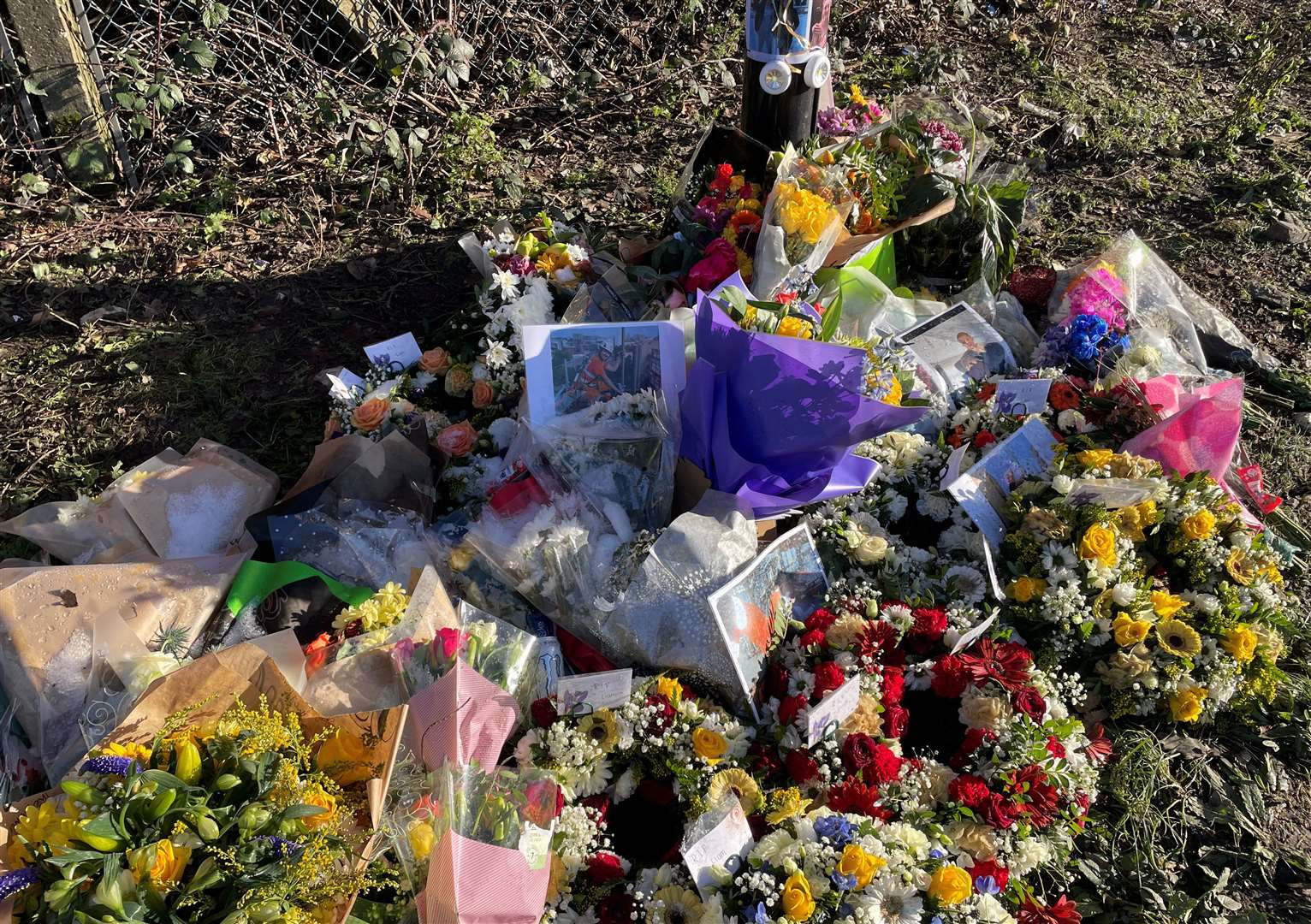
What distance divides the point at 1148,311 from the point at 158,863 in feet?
11.0

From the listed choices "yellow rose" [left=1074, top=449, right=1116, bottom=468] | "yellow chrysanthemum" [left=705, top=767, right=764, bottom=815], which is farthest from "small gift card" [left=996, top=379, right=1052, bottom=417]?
"yellow chrysanthemum" [left=705, top=767, right=764, bottom=815]

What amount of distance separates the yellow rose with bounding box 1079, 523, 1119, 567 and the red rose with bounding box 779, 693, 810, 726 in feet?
2.96

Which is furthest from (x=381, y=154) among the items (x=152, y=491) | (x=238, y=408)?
(x=152, y=491)

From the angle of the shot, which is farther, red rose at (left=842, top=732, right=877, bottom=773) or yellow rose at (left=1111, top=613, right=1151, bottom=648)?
yellow rose at (left=1111, top=613, right=1151, bottom=648)

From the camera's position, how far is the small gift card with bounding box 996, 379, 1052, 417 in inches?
115

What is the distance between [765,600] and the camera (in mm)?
2346

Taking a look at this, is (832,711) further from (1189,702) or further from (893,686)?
(1189,702)

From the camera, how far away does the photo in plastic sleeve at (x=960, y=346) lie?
3.13 metres

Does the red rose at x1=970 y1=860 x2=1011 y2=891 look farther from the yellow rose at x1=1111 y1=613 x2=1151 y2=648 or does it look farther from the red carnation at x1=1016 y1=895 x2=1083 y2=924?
the yellow rose at x1=1111 y1=613 x2=1151 y2=648

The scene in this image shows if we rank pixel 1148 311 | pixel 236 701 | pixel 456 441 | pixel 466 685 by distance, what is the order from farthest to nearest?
pixel 1148 311
pixel 456 441
pixel 466 685
pixel 236 701

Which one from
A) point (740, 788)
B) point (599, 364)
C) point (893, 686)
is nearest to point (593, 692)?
point (740, 788)

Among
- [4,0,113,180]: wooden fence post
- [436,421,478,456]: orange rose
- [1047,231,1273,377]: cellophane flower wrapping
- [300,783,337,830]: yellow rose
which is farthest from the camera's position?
[4,0,113,180]: wooden fence post

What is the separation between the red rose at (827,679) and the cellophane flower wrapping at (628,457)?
2.08ft

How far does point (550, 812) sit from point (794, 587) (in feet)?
2.93
